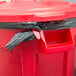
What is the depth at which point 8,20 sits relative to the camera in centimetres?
48

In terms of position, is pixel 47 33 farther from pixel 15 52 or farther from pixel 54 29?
pixel 15 52

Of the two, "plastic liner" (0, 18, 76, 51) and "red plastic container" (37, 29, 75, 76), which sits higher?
"plastic liner" (0, 18, 76, 51)

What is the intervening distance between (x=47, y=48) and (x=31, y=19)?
101 millimetres

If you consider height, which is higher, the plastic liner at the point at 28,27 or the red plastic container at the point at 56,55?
the plastic liner at the point at 28,27

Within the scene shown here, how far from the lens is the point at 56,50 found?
484 mm

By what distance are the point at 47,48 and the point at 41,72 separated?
12 centimetres

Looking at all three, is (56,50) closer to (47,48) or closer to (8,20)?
(47,48)

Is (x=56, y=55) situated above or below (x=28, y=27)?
below

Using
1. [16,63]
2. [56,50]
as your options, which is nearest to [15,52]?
[16,63]

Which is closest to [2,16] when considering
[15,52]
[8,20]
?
[8,20]

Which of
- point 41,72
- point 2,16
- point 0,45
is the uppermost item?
point 2,16

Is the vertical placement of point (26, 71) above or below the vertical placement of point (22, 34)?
below

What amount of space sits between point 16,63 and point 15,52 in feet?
0.14

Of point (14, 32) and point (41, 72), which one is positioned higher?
point (14, 32)
